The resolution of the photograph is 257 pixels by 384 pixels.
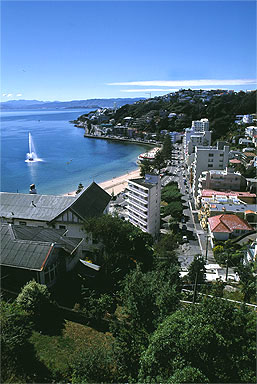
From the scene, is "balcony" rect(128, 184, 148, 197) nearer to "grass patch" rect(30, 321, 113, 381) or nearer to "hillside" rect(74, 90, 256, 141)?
"grass patch" rect(30, 321, 113, 381)

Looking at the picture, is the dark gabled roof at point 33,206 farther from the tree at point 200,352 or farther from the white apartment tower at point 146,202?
the tree at point 200,352

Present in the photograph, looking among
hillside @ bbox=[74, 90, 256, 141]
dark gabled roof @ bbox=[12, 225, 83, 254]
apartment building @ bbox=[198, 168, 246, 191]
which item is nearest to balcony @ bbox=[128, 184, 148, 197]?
apartment building @ bbox=[198, 168, 246, 191]

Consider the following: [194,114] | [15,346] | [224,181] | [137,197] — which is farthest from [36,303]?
[194,114]

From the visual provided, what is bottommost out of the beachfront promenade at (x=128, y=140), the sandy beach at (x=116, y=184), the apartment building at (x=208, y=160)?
the sandy beach at (x=116, y=184)

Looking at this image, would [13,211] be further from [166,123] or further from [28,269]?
[166,123]

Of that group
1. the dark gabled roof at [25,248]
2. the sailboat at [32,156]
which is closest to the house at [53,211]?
the dark gabled roof at [25,248]
